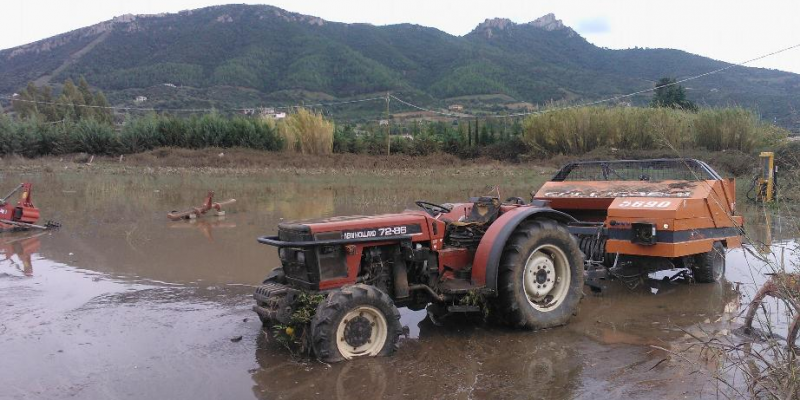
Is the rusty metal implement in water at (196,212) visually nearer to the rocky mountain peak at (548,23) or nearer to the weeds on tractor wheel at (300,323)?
the weeds on tractor wheel at (300,323)

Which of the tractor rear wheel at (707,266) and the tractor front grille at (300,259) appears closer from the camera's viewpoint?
the tractor front grille at (300,259)

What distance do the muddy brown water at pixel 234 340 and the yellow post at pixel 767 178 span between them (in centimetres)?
595

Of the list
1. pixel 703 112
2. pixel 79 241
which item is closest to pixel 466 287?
pixel 79 241

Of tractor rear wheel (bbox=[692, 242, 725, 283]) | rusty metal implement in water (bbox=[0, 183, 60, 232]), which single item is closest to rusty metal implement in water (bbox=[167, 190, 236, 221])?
rusty metal implement in water (bbox=[0, 183, 60, 232])

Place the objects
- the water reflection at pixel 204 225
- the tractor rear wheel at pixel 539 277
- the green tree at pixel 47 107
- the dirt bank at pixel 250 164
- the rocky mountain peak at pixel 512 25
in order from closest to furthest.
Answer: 1. the tractor rear wheel at pixel 539 277
2. the water reflection at pixel 204 225
3. the dirt bank at pixel 250 164
4. the green tree at pixel 47 107
5. the rocky mountain peak at pixel 512 25

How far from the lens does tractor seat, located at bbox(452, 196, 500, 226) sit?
248 inches

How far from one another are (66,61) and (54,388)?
352 feet

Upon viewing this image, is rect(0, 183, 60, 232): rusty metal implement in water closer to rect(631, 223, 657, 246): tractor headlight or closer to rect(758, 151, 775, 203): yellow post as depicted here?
rect(631, 223, 657, 246): tractor headlight

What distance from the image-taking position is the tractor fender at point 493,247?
18.8 feet

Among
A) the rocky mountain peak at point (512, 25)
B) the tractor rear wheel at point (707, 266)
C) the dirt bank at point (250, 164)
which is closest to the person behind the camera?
the tractor rear wheel at point (707, 266)

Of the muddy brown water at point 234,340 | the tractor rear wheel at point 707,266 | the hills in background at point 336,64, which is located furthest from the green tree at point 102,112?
the tractor rear wheel at point 707,266

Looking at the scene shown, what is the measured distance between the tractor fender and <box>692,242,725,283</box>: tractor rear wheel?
3.12 metres

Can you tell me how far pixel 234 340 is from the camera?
18.7 ft

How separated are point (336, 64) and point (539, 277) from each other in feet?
286
